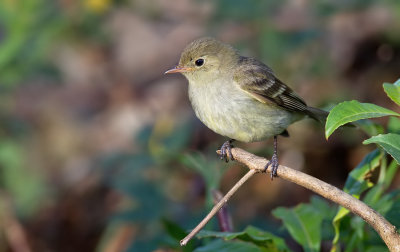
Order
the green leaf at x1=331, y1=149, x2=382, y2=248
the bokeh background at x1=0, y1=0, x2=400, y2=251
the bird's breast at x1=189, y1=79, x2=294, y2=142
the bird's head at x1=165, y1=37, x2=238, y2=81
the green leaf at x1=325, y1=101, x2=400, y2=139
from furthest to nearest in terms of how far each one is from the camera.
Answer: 1. the bokeh background at x1=0, y1=0, x2=400, y2=251
2. the bird's head at x1=165, y1=37, x2=238, y2=81
3. the bird's breast at x1=189, y1=79, x2=294, y2=142
4. the green leaf at x1=331, y1=149, x2=382, y2=248
5. the green leaf at x1=325, y1=101, x2=400, y2=139

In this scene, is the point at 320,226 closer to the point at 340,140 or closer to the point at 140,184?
the point at 140,184

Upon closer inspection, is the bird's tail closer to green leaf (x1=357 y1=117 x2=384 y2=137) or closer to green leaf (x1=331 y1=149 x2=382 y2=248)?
green leaf (x1=357 y1=117 x2=384 y2=137)

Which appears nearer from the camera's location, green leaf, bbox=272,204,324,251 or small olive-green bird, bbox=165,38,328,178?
green leaf, bbox=272,204,324,251

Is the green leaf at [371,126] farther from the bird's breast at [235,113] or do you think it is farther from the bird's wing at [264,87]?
the bird's wing at [264,87]

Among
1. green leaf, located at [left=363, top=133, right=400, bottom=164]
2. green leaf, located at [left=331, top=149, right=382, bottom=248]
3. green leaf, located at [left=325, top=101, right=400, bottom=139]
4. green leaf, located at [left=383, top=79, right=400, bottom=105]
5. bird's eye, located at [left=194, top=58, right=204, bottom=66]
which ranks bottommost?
green leaf, located at [left=331, top=149, right=382, bottom=248]

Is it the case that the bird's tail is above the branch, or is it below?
above

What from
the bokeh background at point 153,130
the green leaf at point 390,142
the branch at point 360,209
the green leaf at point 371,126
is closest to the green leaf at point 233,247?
the branch at point 360,209

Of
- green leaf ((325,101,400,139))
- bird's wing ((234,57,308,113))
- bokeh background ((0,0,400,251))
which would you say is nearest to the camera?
green leaf ((325,101,400,139))

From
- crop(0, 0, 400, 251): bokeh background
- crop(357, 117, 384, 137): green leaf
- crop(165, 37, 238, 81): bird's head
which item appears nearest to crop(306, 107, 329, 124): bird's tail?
crop(0, 0, 400, 251): bokeh background
